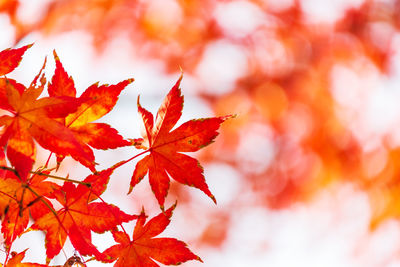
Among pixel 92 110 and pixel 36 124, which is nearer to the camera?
pixel 36 124

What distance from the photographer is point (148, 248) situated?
2.16 ft

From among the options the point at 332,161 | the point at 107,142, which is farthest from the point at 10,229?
the point at 332,161

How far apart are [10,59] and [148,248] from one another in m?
0.36

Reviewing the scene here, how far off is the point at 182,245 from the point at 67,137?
285 mm

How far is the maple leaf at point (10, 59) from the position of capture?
0.57m

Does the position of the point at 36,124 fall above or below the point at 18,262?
above

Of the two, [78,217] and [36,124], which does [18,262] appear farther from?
[36,124]

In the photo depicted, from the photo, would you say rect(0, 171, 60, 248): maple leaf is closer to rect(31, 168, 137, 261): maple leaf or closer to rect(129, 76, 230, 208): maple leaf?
rect(31, 168, 137, 261): maple leaf

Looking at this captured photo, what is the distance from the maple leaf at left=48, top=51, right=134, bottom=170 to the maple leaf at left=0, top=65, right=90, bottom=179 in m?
0.09

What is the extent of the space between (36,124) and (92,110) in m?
0.13

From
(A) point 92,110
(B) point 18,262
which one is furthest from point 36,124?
(B) point 18,262

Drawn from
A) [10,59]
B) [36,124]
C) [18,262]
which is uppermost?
[10,59]

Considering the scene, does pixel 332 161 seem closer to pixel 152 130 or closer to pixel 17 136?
pixel 152 130

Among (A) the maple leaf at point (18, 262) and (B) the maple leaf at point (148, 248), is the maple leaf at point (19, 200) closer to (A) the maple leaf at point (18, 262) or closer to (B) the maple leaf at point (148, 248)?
(A) the maple leaf at point (18, 262)
